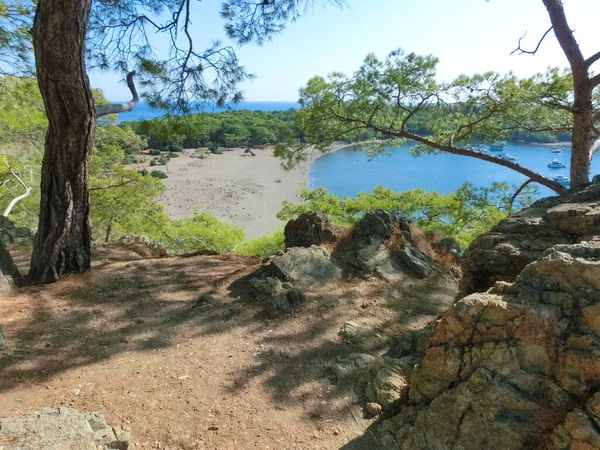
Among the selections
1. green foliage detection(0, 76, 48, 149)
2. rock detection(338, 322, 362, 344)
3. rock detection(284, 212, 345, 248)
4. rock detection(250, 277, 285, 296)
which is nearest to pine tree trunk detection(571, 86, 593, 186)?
rock detection(284, 212, 345, 248)

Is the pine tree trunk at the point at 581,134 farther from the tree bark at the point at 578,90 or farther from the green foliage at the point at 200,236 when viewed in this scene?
the green foliage at the point at 200,236

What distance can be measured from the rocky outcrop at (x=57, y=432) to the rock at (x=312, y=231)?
4037 millimetres

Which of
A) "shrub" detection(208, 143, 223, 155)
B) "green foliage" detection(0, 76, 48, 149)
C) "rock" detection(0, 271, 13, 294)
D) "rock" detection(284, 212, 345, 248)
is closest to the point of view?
"rock" detection(0, 271, 13, 294)

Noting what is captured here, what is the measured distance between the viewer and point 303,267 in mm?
4965

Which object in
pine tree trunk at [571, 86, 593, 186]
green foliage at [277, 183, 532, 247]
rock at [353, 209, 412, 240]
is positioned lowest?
green foliage at [277, 183, 532, 247]

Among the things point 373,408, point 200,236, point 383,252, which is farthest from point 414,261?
point 200,236

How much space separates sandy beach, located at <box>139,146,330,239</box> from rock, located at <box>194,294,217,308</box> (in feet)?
67.7

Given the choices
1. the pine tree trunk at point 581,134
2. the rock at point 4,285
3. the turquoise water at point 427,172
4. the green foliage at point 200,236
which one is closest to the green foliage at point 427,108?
the pine tree trunk at point 581,134

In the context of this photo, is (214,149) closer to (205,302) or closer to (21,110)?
(21,110)

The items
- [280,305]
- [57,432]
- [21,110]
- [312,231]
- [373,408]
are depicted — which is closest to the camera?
[57,432]

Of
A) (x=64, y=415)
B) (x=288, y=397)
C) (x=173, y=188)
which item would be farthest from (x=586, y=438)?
(x=173, y=188)

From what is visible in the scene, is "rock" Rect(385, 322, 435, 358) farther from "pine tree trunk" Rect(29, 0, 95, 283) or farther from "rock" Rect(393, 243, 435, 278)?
"pine tree trunk" Rect(29, 0, 95, 283)

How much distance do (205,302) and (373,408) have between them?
2508mm

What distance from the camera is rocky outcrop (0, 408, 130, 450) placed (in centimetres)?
179
